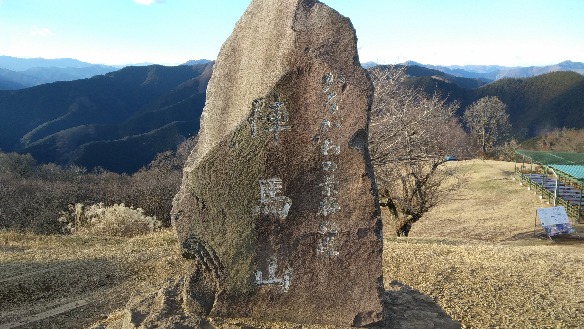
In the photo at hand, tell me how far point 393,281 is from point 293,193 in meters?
2.48

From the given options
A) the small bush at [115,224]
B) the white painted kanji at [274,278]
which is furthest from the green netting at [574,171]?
the white painted kanji at [274,278]

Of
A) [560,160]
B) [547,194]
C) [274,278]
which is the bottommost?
[547,194]

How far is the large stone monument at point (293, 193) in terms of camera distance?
441 centimetres

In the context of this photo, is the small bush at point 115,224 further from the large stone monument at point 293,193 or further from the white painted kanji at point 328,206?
the white painted kanji at point 328,206

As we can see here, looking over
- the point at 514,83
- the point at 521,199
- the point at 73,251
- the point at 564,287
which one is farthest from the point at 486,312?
the point at 514,83

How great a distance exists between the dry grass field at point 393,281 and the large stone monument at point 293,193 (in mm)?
413

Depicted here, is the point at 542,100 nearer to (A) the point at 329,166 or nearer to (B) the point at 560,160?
(B) the point at 560,160

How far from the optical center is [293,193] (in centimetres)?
450

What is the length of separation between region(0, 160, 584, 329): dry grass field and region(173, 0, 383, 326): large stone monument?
1.35ft

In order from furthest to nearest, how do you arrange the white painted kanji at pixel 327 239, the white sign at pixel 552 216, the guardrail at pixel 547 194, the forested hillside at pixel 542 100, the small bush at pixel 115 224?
the forested hillside at pixel 542 100 → the guardrail at pixel 547 194 → the white sign at pixel 552 216 → the small bush at pixel 115 224 → the white painted kanji at pixel 327 239

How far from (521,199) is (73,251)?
2390 cm

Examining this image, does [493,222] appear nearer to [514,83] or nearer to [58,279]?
[58,279]

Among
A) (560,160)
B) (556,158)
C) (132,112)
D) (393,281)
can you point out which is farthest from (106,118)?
(393,281)

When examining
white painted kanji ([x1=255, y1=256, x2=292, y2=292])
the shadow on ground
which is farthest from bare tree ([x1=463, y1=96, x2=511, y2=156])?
white painted kanji ([x1=255, y1=256, x2=292, y2=292])
